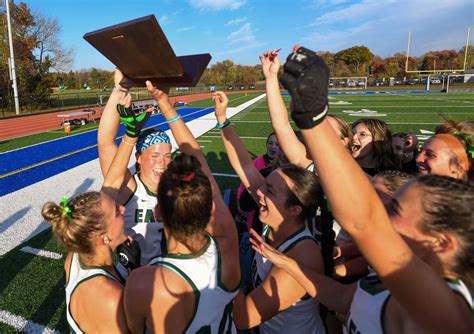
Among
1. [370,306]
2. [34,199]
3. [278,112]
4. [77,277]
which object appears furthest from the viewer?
[34,199]

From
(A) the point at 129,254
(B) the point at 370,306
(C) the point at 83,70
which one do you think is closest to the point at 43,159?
(A) the point at 129,254

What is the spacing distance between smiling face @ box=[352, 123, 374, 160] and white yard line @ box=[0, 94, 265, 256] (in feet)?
15.6

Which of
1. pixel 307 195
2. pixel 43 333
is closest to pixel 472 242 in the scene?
pixel 307 195

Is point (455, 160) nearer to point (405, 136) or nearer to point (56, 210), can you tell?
point (405, 136)

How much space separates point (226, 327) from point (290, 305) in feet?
1.21

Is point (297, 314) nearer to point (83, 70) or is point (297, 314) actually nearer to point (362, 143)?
point (362, 143)

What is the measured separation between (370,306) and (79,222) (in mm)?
1481

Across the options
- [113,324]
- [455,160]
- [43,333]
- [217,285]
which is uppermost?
[455,160]

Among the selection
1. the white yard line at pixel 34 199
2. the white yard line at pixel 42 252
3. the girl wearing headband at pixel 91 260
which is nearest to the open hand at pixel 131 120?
the girl wearing headband at pixel 91 260

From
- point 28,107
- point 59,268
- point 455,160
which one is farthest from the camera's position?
point 28,107

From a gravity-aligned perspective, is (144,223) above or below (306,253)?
below

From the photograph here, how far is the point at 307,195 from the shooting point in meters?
1.84

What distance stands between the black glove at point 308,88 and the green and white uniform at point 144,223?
1921 millimetres

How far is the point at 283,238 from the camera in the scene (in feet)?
6.10
